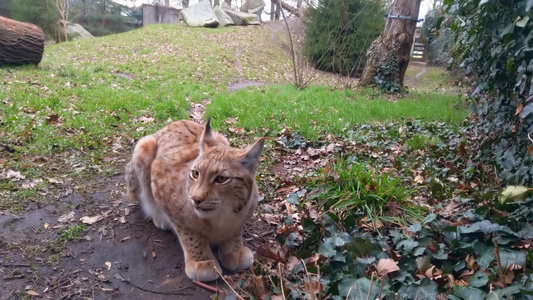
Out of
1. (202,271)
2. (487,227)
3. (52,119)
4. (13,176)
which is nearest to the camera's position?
(487,227)

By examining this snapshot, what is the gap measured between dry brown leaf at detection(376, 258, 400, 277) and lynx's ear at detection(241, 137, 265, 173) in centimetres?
132

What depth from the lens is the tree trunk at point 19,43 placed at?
1174cm

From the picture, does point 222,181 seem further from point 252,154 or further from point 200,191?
point 252,154

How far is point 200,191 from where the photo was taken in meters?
2.95

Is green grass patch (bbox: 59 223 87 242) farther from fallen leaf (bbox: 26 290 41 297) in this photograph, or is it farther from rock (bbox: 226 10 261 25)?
rock (bbox: 226 10 261 25)

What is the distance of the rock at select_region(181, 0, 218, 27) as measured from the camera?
25.7m

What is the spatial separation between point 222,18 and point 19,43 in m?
16.8

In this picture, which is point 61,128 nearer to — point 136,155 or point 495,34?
point 136,155

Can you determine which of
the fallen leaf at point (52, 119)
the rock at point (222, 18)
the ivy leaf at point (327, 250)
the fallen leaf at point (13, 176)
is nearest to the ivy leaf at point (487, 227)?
the ivy leaf at point (327, 250)

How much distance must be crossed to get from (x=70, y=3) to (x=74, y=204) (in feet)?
81.1

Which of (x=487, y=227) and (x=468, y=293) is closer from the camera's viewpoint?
(x=468, y=293)

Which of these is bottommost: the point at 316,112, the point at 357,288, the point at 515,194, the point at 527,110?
the point at 357,288

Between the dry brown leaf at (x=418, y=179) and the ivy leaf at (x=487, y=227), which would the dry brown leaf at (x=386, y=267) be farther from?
the dry brown leaf at (x=418, y=179)

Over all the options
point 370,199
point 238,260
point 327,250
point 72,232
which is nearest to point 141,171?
point 72,232
